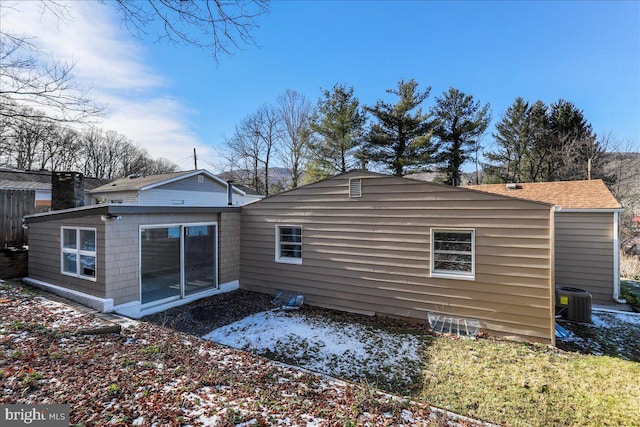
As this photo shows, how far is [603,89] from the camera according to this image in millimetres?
16344

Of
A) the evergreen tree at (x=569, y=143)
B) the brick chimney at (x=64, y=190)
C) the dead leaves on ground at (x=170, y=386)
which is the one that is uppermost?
the evergreen tree at (x=569, y=143)

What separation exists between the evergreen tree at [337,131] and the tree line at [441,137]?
0.21 ft

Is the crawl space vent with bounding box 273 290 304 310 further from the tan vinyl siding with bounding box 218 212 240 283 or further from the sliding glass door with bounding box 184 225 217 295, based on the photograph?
the sliding glass door with bounding box 184 225 217 295

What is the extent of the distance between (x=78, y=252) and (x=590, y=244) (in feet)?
41.6

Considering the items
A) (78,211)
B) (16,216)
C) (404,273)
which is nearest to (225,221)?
(78,211)

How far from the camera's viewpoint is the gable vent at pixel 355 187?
23.8ft

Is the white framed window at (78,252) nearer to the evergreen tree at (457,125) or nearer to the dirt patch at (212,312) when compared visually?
the dirt patch at (212,312)

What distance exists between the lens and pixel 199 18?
3.00 m

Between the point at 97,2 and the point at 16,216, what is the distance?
27.9 feet

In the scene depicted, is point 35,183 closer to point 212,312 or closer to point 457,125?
point 212,312

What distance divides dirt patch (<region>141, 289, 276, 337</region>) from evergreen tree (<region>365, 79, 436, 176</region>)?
1474 centimetres

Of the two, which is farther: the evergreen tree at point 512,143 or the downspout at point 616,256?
the evergreen tree at point 512,143

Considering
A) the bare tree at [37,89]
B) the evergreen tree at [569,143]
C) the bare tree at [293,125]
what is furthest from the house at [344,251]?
the bare tree at [293,125]

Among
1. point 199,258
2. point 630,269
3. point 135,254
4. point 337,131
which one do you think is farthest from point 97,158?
point 630,269
